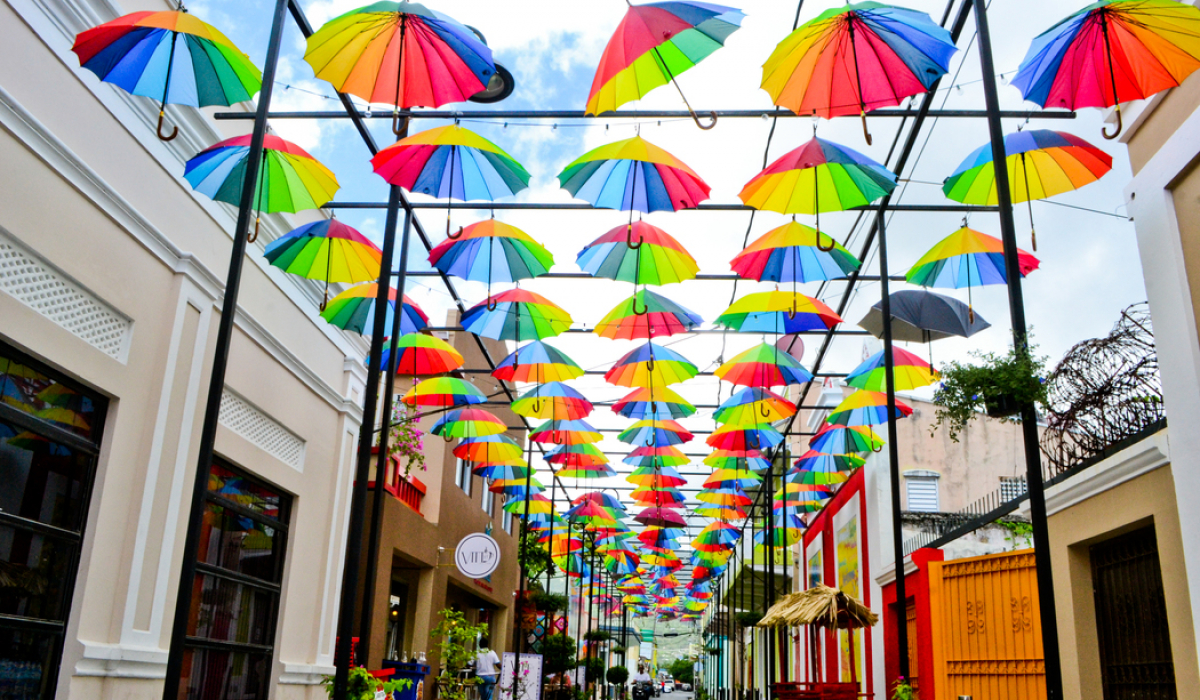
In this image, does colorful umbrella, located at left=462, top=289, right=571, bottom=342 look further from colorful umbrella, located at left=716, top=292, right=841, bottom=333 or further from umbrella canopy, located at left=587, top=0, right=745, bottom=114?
umbrella canopy, located at left=587, top=0, right=745, bottom=114

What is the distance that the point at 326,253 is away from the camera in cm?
980

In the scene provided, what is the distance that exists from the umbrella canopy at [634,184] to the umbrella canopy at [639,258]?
4.37 feet

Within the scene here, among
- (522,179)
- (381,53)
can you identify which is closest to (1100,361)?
(522,179)

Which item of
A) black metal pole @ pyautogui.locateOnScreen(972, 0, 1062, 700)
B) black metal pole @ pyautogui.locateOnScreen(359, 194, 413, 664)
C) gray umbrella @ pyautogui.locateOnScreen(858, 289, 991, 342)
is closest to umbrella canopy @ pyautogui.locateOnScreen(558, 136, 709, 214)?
black metal pole @ pyautogui.locateOnScreen(359, 194, 413, 664)

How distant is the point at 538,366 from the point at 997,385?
26.9 feet

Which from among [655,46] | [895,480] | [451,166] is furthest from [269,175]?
[895,480]

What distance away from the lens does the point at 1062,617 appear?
8555 millimetres

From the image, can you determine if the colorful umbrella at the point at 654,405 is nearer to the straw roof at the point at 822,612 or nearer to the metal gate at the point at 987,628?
the straw roof at the point at 822,612

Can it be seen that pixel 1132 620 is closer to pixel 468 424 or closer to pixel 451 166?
pixel 451 166

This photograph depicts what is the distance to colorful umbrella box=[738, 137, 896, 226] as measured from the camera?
8.59 meters

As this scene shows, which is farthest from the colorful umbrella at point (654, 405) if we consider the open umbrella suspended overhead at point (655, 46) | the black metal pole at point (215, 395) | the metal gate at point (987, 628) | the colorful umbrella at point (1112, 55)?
the black metal pole at point (215, 395)

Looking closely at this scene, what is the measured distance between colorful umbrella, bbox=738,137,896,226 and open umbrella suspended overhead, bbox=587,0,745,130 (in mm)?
1374

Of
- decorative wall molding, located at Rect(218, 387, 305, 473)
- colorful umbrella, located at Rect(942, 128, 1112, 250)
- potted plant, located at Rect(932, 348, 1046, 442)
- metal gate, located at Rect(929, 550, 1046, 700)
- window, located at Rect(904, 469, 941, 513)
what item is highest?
colorful umbrella, located at Rect(942, 128, 1112, 250)

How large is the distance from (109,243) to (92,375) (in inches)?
42.2
